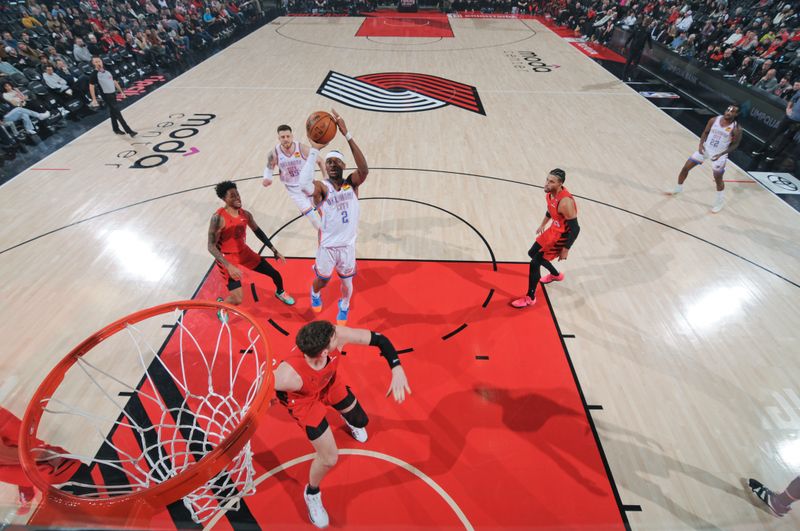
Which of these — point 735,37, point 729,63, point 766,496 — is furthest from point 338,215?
point 735,37

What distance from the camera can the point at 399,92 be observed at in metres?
11.6

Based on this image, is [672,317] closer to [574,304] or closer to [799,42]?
[574,304]

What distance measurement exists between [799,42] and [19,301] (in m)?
17.4

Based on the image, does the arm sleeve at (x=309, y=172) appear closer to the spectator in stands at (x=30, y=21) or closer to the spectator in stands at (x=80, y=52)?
the spectator in stands at (x=80, y=52)

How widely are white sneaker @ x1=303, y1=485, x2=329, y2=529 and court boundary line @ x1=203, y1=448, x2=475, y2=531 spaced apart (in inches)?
17.0

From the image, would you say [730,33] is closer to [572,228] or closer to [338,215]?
[572,228]

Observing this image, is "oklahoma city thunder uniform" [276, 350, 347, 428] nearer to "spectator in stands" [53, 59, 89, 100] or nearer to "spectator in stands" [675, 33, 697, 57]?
"spectator in stands" [53, 59, 89, 100]

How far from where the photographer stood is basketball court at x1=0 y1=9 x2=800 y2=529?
3.29 metres

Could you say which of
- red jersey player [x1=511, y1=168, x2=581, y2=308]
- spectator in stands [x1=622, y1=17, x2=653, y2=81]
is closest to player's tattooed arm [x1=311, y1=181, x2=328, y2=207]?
red jersey player [x1=511, y1=168, x2=581, y2=308]

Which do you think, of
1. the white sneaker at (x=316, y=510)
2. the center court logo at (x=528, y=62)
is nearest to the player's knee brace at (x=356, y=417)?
the white sneaker at (x=316, y=510)

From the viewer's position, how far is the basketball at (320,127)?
4059 mm

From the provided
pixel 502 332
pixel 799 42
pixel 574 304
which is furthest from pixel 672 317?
pixel 799 42

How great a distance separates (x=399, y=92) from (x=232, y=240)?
889cm

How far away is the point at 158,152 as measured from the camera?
834 cm
